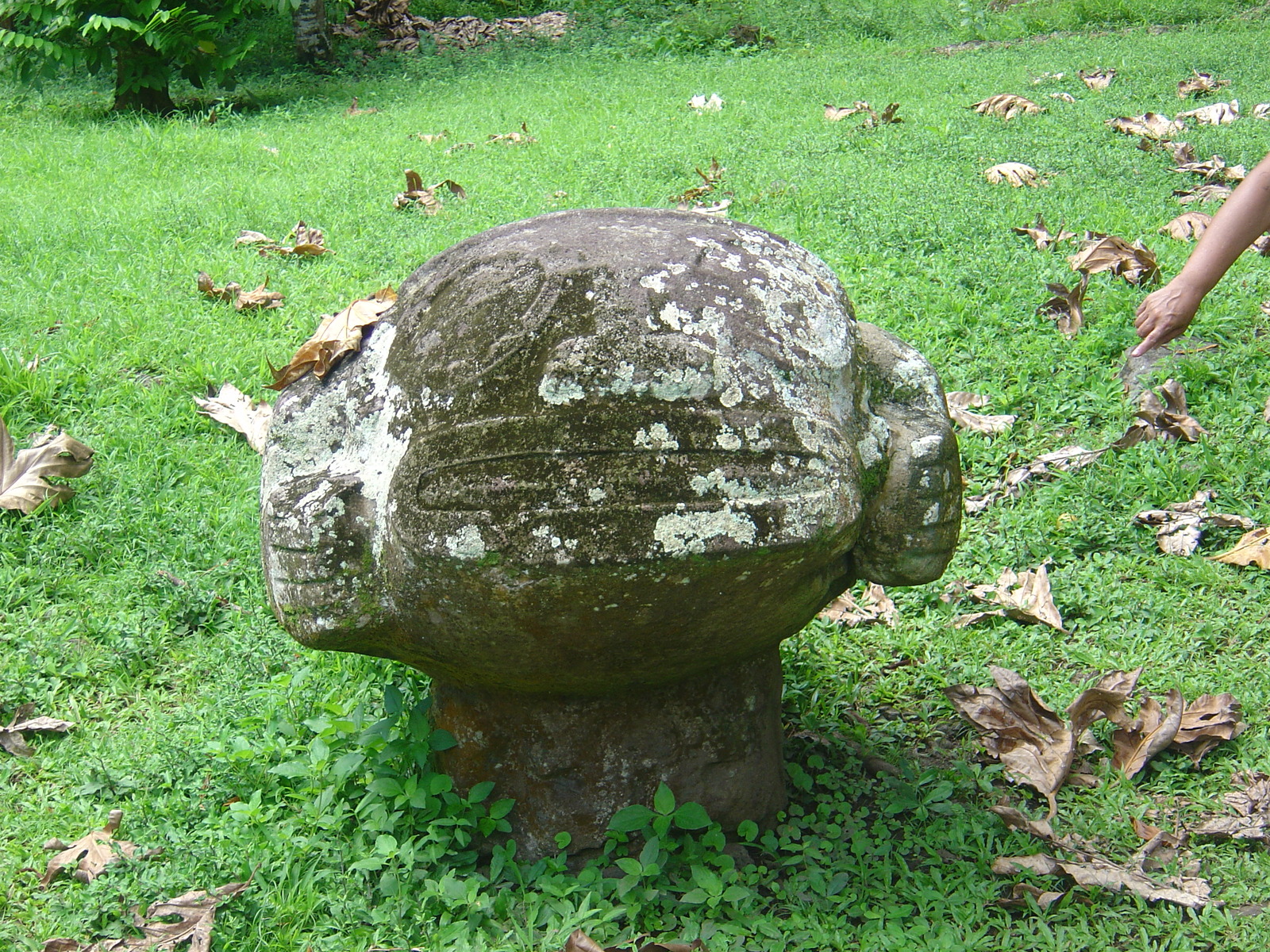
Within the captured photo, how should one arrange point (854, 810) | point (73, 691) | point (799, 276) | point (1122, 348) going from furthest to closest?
1. point (1122, 348)
2. point (73, 691)
3. point (854, 810)
4. point (799, 276)

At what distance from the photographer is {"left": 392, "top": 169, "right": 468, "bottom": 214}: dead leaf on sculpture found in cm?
580

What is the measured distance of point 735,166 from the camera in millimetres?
6238

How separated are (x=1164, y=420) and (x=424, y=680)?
2.63m

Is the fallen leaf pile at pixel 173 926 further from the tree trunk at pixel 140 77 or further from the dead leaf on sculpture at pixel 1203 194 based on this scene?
the tree trunk at pixel 140 77

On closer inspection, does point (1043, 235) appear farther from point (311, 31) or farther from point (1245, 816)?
point (311, 31)

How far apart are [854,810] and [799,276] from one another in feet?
3.99

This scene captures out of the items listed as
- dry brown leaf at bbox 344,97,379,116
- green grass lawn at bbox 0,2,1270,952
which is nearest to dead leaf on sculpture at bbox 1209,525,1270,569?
green grass lawn at bbox 0,2,1270,952

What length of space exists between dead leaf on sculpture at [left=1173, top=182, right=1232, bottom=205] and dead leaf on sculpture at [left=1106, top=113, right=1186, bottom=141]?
2.92 feet

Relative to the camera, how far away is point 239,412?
3.98 m

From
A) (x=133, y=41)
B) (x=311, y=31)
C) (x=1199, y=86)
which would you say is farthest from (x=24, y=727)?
(x=311, y=31)

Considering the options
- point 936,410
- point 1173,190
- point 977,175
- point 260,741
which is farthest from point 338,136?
point 936,410

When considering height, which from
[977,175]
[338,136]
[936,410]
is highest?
[936,410]

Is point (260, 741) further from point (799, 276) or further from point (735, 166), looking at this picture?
point (735, 166)

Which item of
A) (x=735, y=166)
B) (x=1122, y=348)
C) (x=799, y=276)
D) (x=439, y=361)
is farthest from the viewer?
(x=735, y=166)
